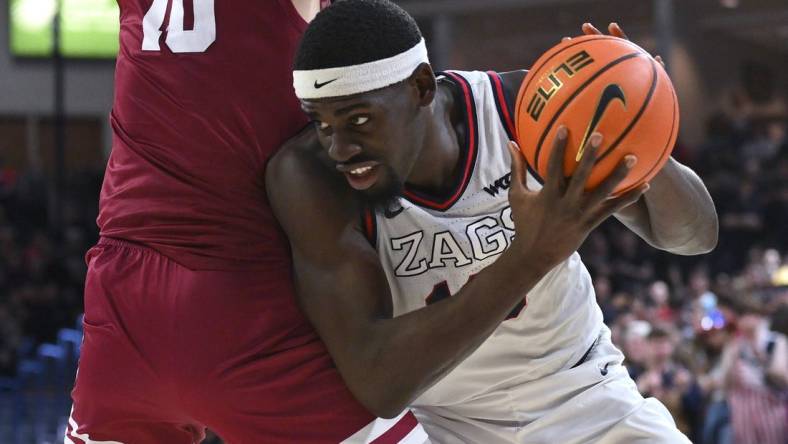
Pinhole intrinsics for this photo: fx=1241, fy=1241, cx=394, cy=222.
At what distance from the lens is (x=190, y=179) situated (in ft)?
9.11

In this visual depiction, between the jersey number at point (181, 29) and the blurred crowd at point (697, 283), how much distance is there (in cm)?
496

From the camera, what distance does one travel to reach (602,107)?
7.77 feet

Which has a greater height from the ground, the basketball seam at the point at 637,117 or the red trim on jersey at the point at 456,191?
the basketball seam at the point at 637,117

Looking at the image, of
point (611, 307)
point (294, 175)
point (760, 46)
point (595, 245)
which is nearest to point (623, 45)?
point (294, 175)

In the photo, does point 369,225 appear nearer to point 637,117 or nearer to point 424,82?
point 424,82

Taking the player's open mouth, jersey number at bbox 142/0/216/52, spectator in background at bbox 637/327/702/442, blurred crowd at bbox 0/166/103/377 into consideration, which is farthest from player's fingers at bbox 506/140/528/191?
blurred crowd at bbox 0/166/103/377

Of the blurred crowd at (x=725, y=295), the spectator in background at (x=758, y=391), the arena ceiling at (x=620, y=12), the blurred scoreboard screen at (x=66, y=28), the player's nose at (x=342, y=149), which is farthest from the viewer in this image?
the blurred scoreboard screen at (x=66, y=28)

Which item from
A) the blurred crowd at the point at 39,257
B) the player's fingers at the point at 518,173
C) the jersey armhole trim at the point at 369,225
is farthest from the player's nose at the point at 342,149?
the blurred crowd at the point at 39,257

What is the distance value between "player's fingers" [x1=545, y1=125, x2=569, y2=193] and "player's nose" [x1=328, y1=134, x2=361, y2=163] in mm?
A: 433

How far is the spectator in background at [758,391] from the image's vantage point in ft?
22.6

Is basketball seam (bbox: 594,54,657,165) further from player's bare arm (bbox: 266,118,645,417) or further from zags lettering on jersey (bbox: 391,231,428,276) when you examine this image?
zags lettering on jersey (bbox: 391,231,428,276)

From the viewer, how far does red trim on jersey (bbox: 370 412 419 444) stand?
2727 mm

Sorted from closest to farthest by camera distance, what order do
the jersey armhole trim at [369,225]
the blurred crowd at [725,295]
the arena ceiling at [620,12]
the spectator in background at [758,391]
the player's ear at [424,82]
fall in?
1. the player's ear at [424,82]
2. the jersey armhole trim at [369,225]
3. the spectator in background at [758,391]
4. the blurred crowd at [725,295]
5. the arena ceiling at [620,12]

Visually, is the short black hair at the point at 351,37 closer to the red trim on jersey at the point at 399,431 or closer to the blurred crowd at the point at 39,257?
the red trim on jersey at the point at 399,431
